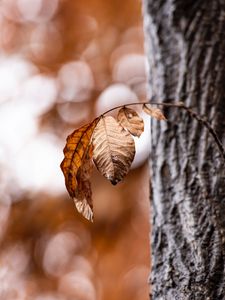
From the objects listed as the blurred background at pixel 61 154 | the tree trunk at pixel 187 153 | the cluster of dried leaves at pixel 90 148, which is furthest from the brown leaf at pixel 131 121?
the blurred background at pixel 61 154

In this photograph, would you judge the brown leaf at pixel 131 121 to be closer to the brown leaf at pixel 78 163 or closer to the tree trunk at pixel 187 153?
the brown leaf at pixel 78 163

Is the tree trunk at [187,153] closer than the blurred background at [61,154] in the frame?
Yes

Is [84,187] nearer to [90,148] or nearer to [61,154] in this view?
[90,148]

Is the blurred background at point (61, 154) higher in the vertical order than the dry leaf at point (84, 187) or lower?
higher

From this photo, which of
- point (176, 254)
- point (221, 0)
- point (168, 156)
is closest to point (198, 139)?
point (168, 156)

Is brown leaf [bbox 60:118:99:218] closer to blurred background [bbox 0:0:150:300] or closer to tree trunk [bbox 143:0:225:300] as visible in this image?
tree trunk [bbox 143:0:225:300]

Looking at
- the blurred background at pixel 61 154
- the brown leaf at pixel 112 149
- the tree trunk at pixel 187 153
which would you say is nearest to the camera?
the brown leaf at pixel 112 149

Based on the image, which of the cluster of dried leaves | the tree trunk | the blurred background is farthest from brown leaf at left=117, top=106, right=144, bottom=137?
the blurred background

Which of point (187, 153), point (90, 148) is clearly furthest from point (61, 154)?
point (90, 148)

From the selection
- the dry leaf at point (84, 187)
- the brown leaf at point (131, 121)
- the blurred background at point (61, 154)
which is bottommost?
the dry leaf at point (84, 187)
